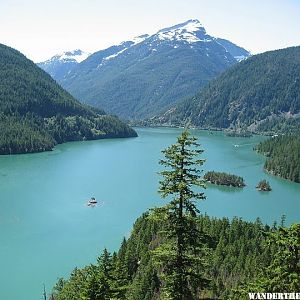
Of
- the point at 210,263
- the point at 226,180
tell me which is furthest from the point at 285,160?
the point at 210,263

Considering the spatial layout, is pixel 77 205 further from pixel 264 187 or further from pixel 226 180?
pixel 264 187

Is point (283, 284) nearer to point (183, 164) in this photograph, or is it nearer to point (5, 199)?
point (183, 164)

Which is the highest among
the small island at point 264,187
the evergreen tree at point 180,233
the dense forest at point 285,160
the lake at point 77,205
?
the evergreen tree at point 180,233

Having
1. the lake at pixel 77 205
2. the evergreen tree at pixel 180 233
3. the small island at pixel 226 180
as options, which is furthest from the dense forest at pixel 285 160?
the evergreen tree at pixel 180 233

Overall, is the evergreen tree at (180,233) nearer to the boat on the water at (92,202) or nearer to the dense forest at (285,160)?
the boat on the water at (92,202)

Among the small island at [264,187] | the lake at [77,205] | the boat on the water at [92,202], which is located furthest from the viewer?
the small island at [264,187]

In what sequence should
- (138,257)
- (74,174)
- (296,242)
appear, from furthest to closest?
A: (74,174), (138,257), (296,242)

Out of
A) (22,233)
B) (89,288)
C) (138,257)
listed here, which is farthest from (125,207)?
(89,288)

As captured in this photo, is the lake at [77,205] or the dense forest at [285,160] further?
the dense forest at [285,160]
